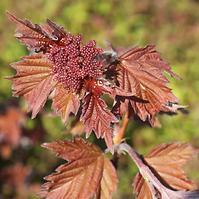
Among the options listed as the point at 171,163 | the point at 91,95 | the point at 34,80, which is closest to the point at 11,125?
the point at 171,163

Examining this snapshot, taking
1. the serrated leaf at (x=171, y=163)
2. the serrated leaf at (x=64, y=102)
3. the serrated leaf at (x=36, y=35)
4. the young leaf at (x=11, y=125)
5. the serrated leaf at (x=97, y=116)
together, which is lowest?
the serrated leaf at (x=171, y=163)

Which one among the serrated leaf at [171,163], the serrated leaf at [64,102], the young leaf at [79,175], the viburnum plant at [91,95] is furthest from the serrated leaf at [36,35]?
the serrated leaf at [171,163]

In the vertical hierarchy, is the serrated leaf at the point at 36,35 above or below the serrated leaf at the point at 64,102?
above

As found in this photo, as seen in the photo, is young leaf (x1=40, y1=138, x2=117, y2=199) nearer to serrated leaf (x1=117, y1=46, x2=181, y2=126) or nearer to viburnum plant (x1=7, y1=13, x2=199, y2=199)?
viburnum plant (x1=7, y1=13, x2=199, y2=199)

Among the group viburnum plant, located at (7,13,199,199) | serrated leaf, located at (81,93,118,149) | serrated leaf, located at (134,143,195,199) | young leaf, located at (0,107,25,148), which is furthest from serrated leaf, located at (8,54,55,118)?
young leaf, located at (0,107,25,148)

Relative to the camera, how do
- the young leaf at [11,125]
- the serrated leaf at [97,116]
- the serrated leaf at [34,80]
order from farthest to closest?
the young leaf at [11,125], the serrated leaf at [34,80], the serrated leaf at [97,116]

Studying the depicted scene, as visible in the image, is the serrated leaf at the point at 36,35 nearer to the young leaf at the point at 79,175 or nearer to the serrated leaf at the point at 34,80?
the serrated leaf at the point at 34,80
